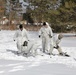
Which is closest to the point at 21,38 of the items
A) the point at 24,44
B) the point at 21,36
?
the point at 21,36

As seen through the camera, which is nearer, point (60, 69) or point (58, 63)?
point (60, 69)

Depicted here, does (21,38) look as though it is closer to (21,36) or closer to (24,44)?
(21,36)

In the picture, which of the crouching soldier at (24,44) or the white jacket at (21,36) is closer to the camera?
the crouching soldier at (24,44)

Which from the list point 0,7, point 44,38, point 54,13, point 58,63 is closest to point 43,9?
point 0,7

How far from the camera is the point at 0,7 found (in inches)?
2143

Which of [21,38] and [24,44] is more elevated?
[21,38]

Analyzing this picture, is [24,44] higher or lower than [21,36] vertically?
lower

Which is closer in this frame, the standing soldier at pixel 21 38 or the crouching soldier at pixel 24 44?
the crouching soldier at pixel 24 44

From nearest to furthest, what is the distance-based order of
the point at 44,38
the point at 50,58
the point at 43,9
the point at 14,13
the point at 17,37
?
the point at 50,58, the point at 17,37, the point at 44,38, the point at 43,9, the point at 14,13

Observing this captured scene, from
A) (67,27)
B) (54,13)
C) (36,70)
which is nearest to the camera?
(36,70)

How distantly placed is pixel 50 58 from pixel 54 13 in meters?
Result: 16.3

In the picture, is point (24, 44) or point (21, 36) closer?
point (24, 44)

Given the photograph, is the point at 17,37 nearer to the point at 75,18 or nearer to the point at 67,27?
the point at 75,18

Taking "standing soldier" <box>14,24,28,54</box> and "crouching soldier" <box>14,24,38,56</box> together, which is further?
"standing soldier" <box>14,24,28,54</box>
